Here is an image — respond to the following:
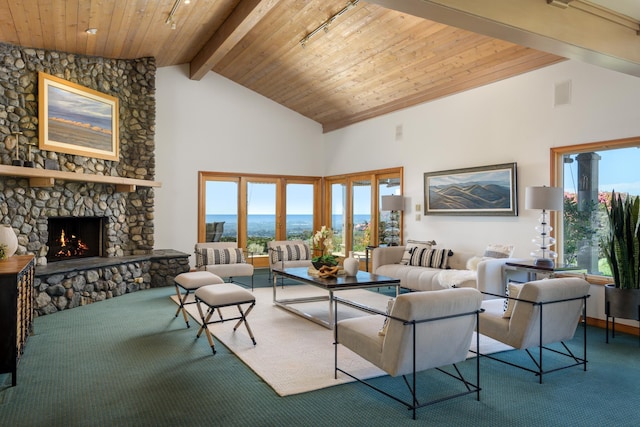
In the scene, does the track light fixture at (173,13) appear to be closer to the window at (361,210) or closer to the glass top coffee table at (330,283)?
the glass top coffee table at (330,283)

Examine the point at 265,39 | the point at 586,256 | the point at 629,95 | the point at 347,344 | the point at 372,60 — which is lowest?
the point at 347,344

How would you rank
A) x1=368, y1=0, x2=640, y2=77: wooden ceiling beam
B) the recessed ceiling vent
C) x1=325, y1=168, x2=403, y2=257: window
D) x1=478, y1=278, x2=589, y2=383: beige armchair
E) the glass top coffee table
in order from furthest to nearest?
x1=325, y1=168, x2=403, y2=257: window, the recessed ceiling vent, the glass top coffee table, x1=478, y1=278, x2=589, y2=383: beige armchair, x1=368, y1=0, x2=640, y2=77: wooden ceiling beam

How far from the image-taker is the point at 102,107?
7465 millimetres

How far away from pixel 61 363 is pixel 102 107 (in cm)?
490

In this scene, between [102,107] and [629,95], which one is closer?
[629,95]

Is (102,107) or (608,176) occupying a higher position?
(102,107)

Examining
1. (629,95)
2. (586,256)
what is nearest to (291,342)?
(586,256)

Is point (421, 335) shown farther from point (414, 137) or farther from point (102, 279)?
point (414, 137)

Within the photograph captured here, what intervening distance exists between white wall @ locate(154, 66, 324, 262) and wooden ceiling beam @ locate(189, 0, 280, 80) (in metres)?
0.55

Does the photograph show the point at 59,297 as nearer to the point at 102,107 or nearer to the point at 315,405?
the point at 102,107

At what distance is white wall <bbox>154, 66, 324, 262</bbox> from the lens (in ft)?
30.2

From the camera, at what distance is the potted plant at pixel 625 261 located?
4566 millimetres

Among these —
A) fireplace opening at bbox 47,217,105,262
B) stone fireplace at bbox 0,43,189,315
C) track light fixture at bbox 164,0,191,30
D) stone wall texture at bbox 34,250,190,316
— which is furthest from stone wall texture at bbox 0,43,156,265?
track light fixture at bbox 164,0,191,30

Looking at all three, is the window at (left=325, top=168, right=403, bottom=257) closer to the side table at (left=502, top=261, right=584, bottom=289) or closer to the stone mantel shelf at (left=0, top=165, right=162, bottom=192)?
the side table at (left=502, top=261, right=584, bottom=289)
